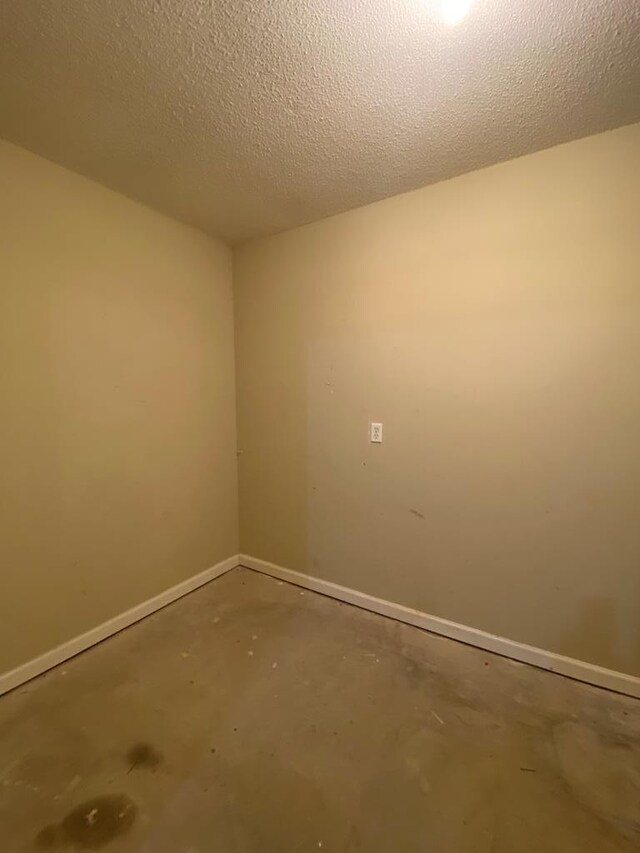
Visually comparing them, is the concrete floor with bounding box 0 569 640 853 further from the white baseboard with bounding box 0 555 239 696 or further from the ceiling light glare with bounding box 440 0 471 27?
the ceiling light glare with bounding box 440 0 471 27

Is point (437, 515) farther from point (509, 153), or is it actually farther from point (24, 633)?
point (24, 633)

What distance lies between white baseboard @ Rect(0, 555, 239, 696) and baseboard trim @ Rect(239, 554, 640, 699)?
0.51 m

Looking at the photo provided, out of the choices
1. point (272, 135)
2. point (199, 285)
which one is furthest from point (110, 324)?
point (272, 135)

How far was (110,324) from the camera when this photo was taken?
2016 mm

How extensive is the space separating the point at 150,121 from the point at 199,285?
1.03 m

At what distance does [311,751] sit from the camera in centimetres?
140

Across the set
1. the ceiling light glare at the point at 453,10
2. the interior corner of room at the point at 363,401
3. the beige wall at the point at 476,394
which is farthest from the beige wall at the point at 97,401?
the ceiling light glare at the point at 453,10

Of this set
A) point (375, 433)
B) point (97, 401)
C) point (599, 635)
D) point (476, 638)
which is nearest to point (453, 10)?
point (375, 433)

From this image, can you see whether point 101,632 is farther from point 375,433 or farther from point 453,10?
point 453,10

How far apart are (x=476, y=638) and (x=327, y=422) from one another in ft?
4.65

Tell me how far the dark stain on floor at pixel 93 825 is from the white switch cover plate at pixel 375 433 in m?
1.76

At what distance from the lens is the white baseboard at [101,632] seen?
1.71 m

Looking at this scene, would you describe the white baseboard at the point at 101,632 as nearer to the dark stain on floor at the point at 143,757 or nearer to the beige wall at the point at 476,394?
the beige wall at the point at 476,394

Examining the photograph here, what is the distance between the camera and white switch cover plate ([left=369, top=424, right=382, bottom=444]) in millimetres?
2234
